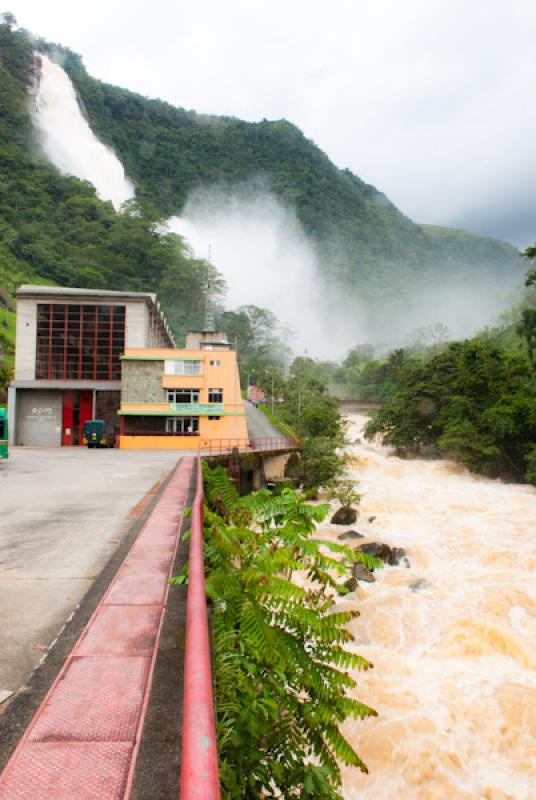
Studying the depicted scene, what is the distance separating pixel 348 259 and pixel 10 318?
530 feet

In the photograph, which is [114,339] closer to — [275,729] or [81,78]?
[275,729]

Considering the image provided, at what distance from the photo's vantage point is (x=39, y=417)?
3609 cm

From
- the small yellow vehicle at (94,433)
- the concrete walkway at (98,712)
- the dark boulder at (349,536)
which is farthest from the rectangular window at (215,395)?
the concrete walkway at (98,712)

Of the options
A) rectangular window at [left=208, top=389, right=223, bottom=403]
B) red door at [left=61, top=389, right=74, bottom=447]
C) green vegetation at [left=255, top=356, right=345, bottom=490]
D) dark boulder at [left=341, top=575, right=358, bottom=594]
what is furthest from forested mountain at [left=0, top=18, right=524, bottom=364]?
dark boulder at [left=341, top=575, right=358, bottom=594]

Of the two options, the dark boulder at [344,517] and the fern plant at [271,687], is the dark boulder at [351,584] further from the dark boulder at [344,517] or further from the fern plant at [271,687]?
the fern plant at [271,687]

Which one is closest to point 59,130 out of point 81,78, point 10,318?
point 81,78

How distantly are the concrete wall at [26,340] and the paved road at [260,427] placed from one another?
18095 mm

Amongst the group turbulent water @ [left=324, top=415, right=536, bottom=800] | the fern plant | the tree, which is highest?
the tree

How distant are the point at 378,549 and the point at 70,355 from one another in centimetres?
2981

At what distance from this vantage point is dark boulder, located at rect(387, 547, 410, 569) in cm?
1456

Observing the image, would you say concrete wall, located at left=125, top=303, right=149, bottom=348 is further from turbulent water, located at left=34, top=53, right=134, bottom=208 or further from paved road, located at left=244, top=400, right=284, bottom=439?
turbulent water, located at left=34, top=53, right=134, bottom=208

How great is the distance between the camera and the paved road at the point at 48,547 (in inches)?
158

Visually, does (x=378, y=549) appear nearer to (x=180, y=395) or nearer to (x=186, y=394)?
(x=186, y=394)

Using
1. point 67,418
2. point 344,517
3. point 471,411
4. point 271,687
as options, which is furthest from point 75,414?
point 271,687
